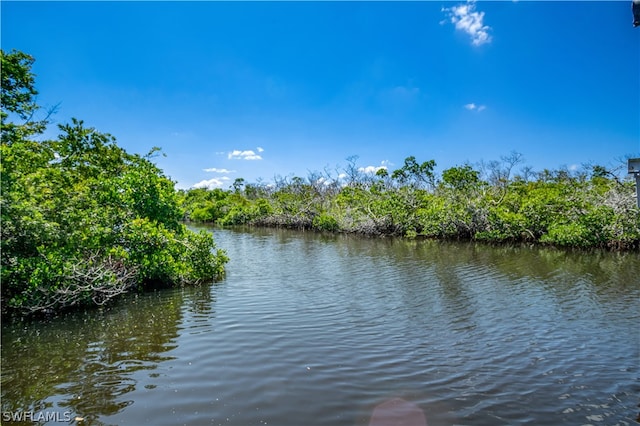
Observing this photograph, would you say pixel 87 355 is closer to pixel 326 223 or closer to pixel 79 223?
pixel 79 223

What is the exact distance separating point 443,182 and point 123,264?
89.8 feet

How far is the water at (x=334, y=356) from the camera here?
5086mm

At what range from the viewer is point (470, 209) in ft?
94.4

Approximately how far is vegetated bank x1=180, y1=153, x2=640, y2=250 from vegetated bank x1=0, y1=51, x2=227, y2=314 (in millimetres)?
2704

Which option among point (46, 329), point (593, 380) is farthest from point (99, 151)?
point (593, 380)

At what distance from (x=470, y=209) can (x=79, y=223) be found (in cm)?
2560

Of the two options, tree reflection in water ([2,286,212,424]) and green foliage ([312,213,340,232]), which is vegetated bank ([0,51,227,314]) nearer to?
tree reflection in water ([2,286,212,424])

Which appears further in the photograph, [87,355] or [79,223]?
[79,223]

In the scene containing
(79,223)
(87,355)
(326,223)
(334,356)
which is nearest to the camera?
(334,356)

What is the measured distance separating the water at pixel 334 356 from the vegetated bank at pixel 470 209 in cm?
789

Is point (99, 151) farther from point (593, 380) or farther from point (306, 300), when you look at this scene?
point (593, 380)

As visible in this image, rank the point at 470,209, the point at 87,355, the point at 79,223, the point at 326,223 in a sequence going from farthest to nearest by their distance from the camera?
1. the point at 326,223
2. the point at 470,209
3. the point at 79,223
4. the point at 87,355

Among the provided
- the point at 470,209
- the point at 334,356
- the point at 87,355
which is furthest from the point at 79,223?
the point at 470,209

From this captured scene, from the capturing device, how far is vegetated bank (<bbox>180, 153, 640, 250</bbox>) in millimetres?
22000
